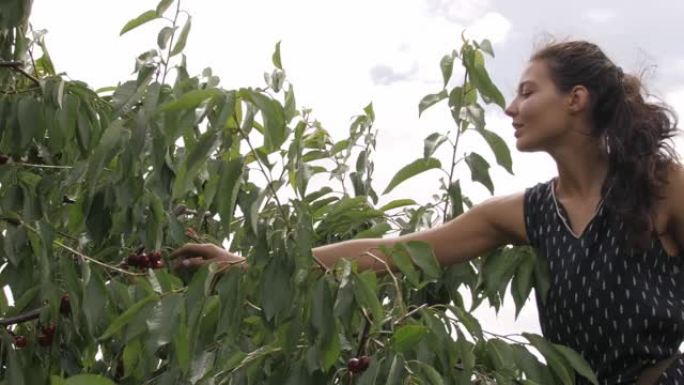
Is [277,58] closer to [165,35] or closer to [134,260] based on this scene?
[165,35]

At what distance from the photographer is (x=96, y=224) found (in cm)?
265

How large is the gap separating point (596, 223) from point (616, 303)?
0.16 meters

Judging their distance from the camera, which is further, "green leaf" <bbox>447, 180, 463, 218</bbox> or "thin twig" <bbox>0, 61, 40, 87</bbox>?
"thin twig" <bbox>0, 61, 40, 87</bbox>

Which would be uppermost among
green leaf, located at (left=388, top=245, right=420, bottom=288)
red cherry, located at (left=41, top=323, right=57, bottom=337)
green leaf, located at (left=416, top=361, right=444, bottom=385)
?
green leaf, located at (left=388, top=245, right=420, bottom=288)

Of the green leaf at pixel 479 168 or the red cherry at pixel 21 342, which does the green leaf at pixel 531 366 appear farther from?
the red cherry at pixel 21 342

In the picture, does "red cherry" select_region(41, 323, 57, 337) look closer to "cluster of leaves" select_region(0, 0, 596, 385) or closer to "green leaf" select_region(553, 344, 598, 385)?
"cluster of leaves" select_region(0, 0, 596, 385)

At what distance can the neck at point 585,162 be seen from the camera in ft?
7.90

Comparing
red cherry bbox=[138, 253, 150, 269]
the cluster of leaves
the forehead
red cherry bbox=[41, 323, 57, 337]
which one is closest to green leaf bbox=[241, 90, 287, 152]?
the cluster of leaves

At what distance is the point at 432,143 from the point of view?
2529 mm

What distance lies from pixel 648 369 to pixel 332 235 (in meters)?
1.04

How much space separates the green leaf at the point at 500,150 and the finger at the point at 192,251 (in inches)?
22.2

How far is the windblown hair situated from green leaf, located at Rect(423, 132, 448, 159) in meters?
0.24

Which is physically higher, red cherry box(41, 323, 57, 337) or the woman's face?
the woman's face

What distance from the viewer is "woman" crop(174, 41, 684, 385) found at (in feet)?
7.46
